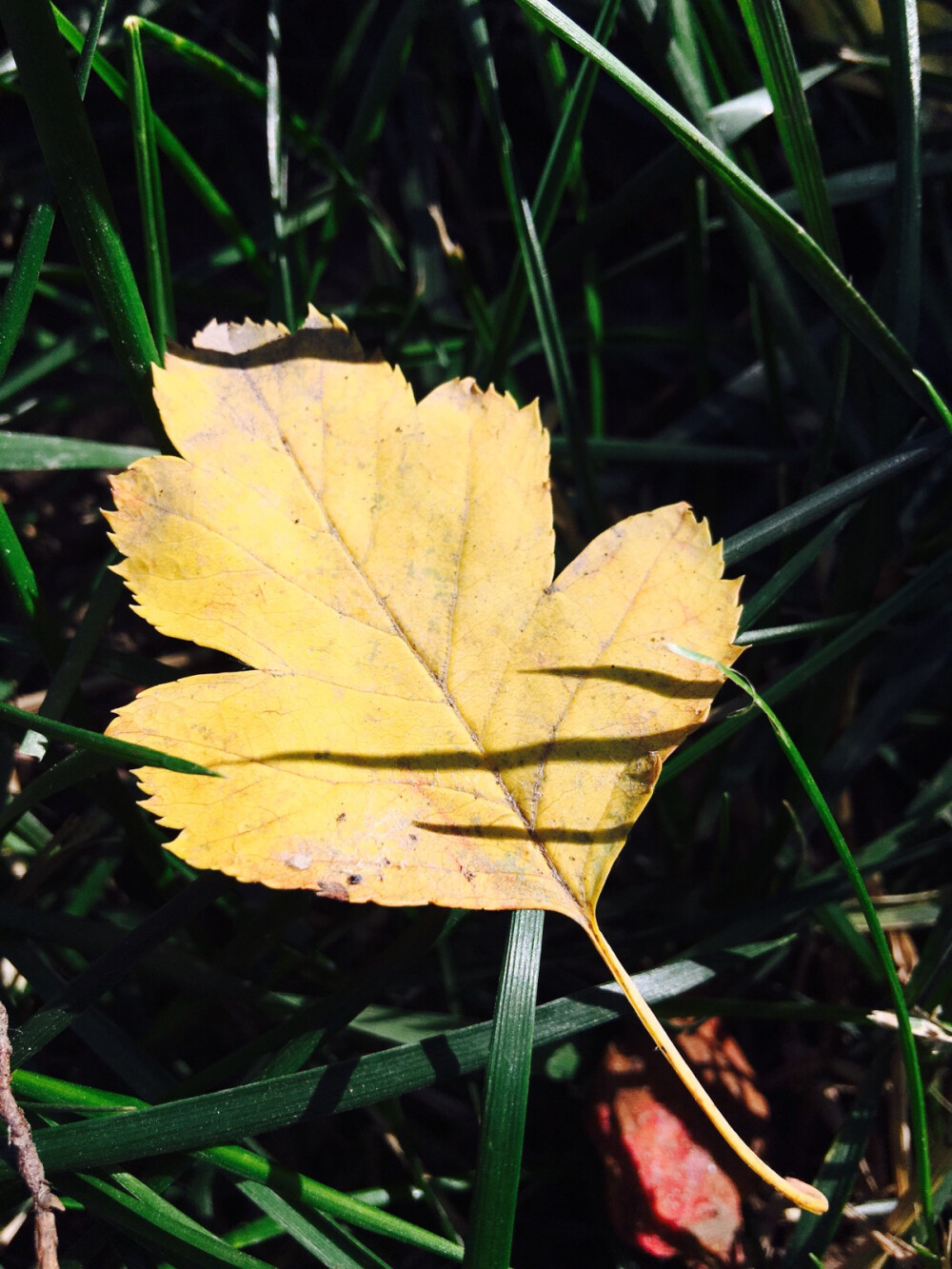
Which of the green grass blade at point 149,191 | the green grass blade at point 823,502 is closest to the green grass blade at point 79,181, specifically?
the green grass blade at point 149,191

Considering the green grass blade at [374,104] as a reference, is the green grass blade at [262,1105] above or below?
below

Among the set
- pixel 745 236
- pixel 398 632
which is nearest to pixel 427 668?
pixel 398 632

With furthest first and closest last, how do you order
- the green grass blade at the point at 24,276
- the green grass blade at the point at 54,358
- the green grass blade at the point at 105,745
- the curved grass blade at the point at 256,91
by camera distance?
the green grass blade at the point at 54,358 → the curved grass blade at the point at 256,91 → the green grass blade at the point at 24,276 → the green grass blade at the point at 105,745

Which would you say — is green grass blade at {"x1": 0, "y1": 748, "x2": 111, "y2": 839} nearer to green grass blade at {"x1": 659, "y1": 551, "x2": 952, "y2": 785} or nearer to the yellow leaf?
the yellow leaf

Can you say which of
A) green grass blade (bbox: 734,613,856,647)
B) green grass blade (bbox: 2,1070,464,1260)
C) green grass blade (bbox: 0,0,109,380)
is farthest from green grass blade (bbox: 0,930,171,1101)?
green grass blade (bbox: 734,613,856,647)

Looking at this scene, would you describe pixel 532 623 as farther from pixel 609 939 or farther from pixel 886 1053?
pixel 886 1053

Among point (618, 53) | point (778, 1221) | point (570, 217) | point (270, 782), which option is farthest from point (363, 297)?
point (778, 1221)

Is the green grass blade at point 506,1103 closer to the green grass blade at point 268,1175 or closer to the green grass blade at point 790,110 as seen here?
the green grass blade at point 268,1175
